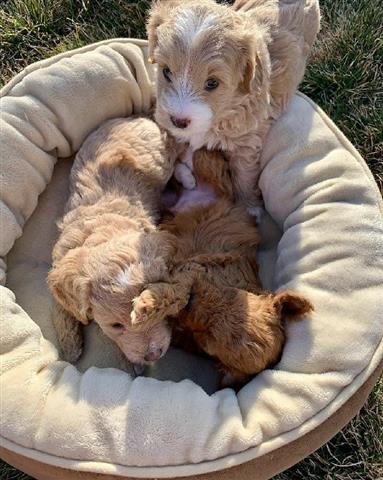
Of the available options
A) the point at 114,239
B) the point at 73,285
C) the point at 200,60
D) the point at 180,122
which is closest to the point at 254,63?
the point at 200,60

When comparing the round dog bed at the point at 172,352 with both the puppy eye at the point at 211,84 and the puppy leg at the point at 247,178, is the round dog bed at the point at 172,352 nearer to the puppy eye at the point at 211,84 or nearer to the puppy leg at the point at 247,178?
the puppy leg at the point at 247,178

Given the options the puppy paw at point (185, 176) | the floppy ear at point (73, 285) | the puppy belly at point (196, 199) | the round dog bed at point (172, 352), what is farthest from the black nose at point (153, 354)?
the puppy paw at point (185, 176)

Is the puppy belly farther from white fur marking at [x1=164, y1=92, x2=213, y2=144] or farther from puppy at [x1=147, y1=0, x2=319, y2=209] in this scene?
white fur marking at [x1=164, y1=92, x2=213, y2=144]

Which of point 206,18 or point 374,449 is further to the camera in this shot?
point 374,449

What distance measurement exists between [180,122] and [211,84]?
0.71 feet

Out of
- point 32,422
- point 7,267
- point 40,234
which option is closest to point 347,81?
→ point 40,234

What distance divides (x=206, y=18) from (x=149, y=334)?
1353 mm

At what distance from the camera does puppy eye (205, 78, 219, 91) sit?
2588mm

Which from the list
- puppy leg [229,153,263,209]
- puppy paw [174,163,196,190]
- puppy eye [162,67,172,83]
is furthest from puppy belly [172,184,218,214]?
puppy eye [162,67,172,83]

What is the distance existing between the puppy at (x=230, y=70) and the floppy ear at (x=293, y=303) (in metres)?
0.86

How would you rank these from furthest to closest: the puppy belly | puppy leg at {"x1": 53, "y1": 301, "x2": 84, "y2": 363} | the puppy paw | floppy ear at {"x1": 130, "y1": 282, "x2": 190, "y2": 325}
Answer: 1. the puppy paw
2. the puppy belly
3. puppy leg at {"x1": 53, "y1": 301, "x2": 84, "y2": 363}
4. floppy ear at {"x1": 130, "y1": 282, "x2": 190, "y2": 325}

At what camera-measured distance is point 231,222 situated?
9.81ft

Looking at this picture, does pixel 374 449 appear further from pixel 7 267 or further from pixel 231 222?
pixel 7 267

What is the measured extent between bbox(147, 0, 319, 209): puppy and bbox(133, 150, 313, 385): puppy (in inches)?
18.3
